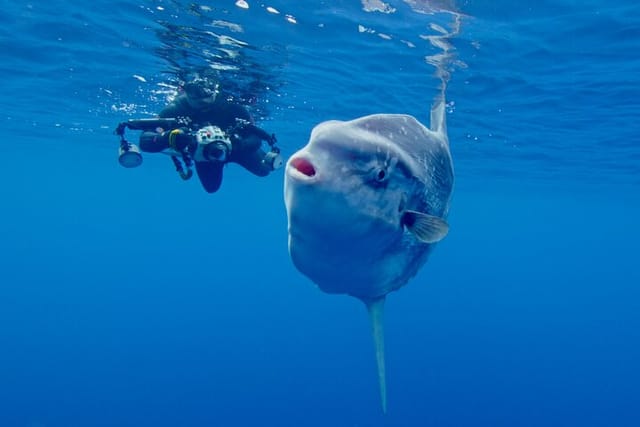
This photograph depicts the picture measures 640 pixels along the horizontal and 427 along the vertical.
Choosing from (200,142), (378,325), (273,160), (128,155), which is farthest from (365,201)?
(128,155)

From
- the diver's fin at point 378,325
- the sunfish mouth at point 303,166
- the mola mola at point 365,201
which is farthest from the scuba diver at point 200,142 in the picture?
the sunfish mouth at point 303,166

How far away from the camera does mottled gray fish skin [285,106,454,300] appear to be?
2.21 m

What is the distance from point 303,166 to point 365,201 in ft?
1.17

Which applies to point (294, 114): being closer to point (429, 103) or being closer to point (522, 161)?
point (429, 103)

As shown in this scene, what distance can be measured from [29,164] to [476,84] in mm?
49918

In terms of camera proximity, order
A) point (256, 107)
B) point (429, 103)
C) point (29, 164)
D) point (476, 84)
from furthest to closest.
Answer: point (29, 164) < point (256, 107) < point (429, 103) < point (476, 84)

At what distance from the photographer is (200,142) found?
6719 mm

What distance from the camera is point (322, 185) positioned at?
2158 millimetres

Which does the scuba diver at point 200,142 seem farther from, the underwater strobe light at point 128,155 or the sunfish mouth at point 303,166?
the sunfish mouth at point 303,166

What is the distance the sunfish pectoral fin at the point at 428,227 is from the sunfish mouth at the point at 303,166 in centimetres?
66

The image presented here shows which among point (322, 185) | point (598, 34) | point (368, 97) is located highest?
point (598, 34)

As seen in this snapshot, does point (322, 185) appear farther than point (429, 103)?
No

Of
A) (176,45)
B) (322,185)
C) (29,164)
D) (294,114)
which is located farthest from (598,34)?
(29,164)

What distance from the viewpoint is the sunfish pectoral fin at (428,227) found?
249 cm
